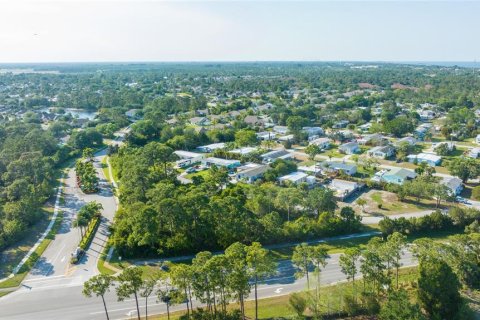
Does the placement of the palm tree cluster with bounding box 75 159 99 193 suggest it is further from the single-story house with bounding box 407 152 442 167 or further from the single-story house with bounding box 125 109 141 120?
the single-story house with bounding box 125 109 141 120

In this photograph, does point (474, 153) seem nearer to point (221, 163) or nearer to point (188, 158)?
point (221, 163)

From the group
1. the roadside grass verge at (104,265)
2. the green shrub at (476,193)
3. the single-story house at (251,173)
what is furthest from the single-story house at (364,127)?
the roadside grass verge at (104,265)

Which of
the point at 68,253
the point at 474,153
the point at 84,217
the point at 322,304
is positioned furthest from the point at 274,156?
the point at 322,304

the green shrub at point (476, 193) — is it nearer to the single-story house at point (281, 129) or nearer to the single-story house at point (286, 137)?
the single-story house at point (286, 137)

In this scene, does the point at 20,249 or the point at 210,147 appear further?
the point at 210,147

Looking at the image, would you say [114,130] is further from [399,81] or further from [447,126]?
[399,81]

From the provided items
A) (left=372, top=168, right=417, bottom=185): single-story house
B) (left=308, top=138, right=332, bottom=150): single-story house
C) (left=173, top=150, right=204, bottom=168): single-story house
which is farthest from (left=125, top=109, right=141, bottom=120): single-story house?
(left=372, top=168, right=417, bottom=185): single-story house
